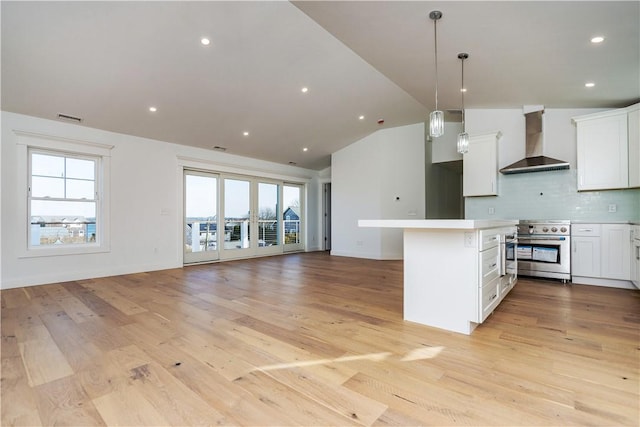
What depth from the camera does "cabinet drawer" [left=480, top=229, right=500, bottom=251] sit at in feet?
7.83

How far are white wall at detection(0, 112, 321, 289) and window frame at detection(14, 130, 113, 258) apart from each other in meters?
0.07

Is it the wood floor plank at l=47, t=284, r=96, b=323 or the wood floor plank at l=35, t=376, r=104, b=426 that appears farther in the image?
the wood floor plank at l=47, t=284, r=96, b=323

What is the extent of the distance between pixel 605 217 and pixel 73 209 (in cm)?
804

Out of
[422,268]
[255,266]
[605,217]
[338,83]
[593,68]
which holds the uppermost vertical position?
[338,83]

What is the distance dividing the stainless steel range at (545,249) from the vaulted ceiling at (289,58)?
183cm

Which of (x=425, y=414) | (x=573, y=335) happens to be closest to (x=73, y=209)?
(x=425, y=414)

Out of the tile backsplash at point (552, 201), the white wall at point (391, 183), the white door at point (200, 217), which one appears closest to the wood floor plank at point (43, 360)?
the white door at point (200, 217)

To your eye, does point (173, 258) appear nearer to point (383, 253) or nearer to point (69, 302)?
point (69, 302)

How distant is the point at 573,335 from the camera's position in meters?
2.35

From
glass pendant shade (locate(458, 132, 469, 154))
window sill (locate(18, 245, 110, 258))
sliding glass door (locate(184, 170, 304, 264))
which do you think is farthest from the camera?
sliding glass door (locate(184, 170, 304, 264))

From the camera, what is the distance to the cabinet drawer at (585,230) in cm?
409

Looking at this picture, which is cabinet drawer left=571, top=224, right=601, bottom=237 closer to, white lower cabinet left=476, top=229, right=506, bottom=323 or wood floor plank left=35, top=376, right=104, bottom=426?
white lower cabinet left=476, top=229, right=506, bottom=323

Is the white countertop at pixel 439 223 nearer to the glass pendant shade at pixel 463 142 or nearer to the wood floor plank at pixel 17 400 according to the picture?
the glass pendant shade at pixel 463 142

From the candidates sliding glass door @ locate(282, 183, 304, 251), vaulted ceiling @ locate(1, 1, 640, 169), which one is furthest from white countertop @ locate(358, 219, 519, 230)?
sliding glass door @ locate(282, 183, 304, 251)
